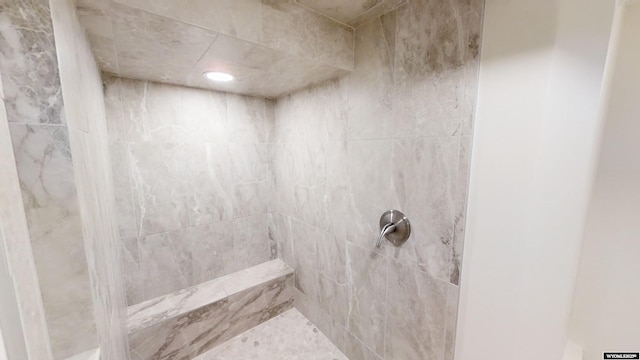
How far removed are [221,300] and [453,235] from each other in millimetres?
1436

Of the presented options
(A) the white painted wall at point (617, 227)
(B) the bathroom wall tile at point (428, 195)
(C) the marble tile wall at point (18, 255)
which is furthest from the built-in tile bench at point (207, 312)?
(A) the white painted wall at point (617, 227)

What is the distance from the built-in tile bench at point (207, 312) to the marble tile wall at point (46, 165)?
3.27 feet

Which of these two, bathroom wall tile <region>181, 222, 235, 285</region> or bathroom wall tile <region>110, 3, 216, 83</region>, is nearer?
bathroom wall tile <region>110, 3, 216, 83</region>

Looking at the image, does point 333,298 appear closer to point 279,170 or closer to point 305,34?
point 279,170

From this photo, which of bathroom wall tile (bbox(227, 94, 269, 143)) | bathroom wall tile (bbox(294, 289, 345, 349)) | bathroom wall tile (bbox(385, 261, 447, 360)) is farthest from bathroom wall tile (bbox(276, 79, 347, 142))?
bathroom wall tile (bbox(294, 289, 345, 349))

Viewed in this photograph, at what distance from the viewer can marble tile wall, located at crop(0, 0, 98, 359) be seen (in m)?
0.42

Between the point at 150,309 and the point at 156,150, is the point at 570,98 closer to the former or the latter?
the point at 156,150

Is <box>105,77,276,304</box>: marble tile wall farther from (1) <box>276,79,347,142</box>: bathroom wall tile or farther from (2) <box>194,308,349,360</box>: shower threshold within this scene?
(2) <box>194,308,349,360</box>: shower threshold

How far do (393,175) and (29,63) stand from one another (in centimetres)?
109

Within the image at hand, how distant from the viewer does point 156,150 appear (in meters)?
1.41

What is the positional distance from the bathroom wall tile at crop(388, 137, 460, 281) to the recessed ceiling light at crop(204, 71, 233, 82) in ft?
3.26

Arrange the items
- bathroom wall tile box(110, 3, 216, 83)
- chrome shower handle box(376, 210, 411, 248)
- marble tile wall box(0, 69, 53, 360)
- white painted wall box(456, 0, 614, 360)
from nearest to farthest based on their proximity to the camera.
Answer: marble tile wall box(0, 69, 53, 360) → white painted wall box(456, 0, 614, 360) → bathroom wall tile box(110, 3, 216, 83) → chrome shower handle box(376, 210, 411, 248)

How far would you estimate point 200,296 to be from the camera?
1.54m

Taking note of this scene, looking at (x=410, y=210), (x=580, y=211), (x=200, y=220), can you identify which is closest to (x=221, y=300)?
(x=200, y=220)
